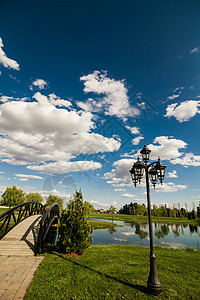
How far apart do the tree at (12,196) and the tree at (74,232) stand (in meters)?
37.9

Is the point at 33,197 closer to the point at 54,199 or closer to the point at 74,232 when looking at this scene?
the point at 54,199

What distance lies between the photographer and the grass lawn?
498 cm

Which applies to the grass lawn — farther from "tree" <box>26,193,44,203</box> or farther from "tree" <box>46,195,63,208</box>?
"tree" <box>46,195,63,208</box>

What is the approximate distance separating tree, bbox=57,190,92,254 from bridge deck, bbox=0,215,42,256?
80.6 inches

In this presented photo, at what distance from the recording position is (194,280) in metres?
6.29

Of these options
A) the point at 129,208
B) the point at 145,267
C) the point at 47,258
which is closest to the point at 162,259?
the point at 145,267

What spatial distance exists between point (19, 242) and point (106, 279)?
719cm

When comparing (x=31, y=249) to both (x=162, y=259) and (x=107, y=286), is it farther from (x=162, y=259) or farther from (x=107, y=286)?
(x=162, y=259)

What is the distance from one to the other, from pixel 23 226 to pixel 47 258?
6.46 metres

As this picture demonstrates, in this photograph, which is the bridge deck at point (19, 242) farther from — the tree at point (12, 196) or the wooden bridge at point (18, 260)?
the tree at point (12, 196)

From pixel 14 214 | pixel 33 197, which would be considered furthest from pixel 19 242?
pixel 33 197

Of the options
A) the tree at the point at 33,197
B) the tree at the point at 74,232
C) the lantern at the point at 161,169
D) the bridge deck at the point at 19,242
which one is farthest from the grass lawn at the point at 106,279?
the tree at the point at 33,197

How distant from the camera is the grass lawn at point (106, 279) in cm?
498

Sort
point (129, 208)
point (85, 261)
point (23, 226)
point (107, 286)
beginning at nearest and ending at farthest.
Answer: point (107, 286) → point (85, 261) → point (23, 226) → point (129, 208)
